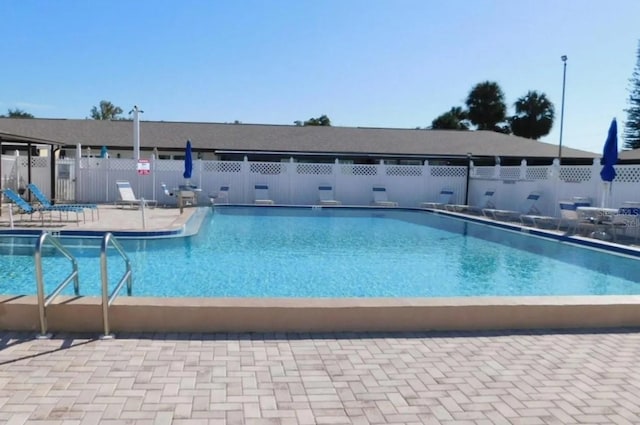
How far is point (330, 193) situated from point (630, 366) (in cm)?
→ 1700

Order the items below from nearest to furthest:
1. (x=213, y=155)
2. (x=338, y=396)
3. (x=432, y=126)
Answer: (x=338, y=396) → (x=213, y=155) → (x=432, y=126)

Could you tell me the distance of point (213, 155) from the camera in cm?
→ 2539

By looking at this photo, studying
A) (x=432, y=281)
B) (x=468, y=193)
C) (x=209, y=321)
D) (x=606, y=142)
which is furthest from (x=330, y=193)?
(x=209, y=321)

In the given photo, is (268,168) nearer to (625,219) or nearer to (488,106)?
(625,219)

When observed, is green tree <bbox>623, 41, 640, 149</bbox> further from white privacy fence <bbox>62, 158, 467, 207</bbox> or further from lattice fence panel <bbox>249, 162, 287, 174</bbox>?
lattice fence panel <bbox>249, 162, 287, 174</bbox>

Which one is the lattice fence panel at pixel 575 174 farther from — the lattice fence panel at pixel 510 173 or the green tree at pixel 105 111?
the green tree at pixel 105 111

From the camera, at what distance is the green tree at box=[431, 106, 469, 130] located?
5106cm

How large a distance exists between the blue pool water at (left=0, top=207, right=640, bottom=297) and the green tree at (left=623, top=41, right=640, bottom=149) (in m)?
29.1

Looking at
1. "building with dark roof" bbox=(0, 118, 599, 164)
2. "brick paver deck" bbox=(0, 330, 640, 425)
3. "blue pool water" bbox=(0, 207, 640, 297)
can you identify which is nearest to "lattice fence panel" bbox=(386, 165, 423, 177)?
"building with dark roof" bbox=(0, 118, 599, 164)

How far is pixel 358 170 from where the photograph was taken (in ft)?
69.1

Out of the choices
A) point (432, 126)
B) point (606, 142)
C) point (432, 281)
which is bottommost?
point (432, 281)

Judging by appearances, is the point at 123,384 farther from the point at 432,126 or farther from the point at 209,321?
the point at 432,126

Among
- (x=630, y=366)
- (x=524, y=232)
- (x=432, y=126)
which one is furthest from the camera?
(x=432, y=126)

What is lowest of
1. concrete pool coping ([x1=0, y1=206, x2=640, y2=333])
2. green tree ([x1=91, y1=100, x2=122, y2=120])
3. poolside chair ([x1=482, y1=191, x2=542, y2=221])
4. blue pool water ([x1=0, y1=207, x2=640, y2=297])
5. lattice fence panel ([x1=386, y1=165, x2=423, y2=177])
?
blue pool water ([x1=0, y1=207, x2=640, y2=297])
